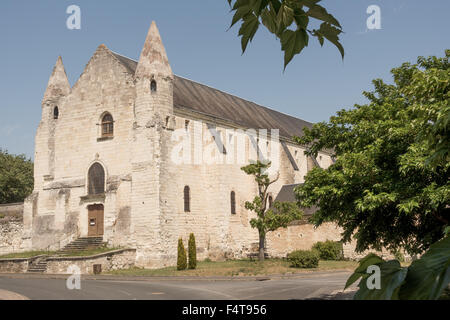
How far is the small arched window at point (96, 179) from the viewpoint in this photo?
36906 millimetres

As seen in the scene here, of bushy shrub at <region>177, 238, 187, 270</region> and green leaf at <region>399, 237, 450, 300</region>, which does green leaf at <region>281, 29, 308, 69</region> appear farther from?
bushy shrub at <region>177, 238, 187, 270</region>

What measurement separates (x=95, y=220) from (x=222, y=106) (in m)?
16.5

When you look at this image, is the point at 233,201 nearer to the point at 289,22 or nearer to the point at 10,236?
the point at 10,236

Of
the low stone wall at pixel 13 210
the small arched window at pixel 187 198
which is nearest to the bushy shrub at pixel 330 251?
the small arched window at pixel 187 198

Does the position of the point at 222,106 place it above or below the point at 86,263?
above

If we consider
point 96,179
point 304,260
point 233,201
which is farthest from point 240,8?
point 233,201

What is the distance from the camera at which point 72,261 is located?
3019cm

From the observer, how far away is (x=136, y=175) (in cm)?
3475

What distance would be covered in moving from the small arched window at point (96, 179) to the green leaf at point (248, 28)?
36546 mm

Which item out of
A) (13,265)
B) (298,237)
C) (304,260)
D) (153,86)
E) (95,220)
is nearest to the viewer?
(304,260)

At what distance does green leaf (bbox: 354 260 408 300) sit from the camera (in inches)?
38.7

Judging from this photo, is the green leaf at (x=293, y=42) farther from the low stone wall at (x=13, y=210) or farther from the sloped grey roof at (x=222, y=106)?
the low stone wall at (x=13, y=210)
